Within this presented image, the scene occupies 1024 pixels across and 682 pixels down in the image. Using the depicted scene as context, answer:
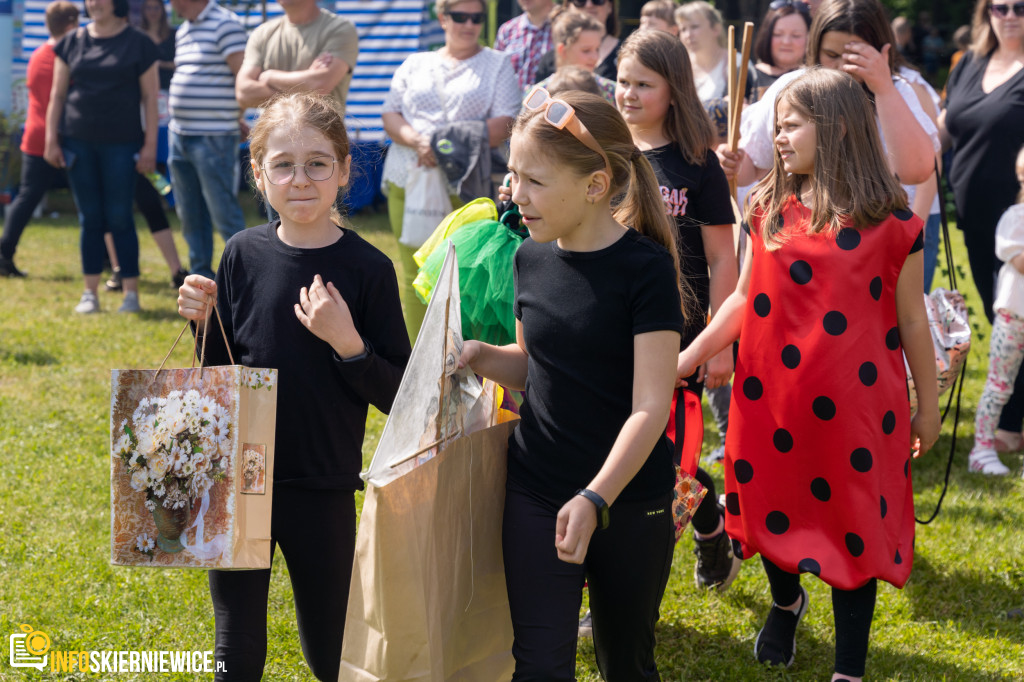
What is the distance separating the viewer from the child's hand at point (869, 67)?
3461 millimetres

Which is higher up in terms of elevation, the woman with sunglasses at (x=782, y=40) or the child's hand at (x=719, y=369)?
the woman with sunglasses at (x=782, y=40)

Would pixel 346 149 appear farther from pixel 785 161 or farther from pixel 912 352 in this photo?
pixel 912 352

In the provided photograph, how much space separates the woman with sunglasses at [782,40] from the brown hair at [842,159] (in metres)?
2.36

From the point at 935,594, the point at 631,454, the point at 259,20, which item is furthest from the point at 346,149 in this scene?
the point at 259,20

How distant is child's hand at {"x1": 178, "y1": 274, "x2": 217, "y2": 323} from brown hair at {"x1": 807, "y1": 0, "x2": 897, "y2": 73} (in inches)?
93.8

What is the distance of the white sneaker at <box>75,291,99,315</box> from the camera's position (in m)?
7.51

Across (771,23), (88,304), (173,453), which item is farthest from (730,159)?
(88,304)

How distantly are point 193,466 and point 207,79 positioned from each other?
542 cm

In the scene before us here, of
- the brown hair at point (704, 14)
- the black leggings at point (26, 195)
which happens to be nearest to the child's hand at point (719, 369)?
the brown hair at point (704, 14)

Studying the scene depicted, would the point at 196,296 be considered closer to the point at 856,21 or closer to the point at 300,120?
the point at 300,120

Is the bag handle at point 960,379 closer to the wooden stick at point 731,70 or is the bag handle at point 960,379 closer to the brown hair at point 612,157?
the wooden stick at point 731,70

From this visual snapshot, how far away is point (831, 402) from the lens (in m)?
2.86

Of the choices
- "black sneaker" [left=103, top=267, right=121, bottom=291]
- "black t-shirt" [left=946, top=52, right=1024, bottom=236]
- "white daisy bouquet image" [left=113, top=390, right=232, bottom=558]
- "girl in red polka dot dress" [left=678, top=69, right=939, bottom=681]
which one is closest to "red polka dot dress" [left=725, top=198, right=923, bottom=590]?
"girl in red polka dot dress" [left=678, top=69, right=939, bottom=681]

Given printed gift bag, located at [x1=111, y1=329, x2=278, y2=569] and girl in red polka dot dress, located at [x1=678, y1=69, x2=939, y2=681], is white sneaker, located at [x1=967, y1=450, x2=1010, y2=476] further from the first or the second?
printed gift bag, located at [x1=111, y1=329, x2=278, y2=569]
